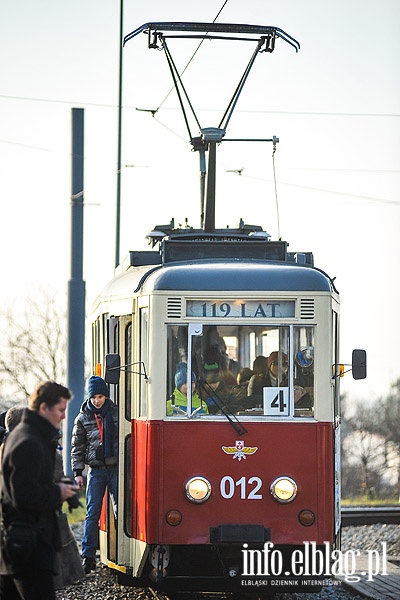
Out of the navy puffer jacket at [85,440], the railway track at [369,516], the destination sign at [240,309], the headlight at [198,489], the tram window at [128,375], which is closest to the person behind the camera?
the headlight at [198,489]

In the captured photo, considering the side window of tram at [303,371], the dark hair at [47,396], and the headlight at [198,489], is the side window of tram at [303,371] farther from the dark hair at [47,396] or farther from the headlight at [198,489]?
the dark hair at [47,396]

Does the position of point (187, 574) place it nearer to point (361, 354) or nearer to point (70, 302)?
point (361, 354)

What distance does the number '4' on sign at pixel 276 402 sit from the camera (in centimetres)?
1164

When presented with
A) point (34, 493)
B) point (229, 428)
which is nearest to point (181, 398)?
point (229, 428)

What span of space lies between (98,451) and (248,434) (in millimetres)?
2101

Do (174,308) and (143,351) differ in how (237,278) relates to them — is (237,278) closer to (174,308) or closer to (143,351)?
(174,308)

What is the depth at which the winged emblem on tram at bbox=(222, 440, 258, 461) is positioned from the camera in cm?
1151

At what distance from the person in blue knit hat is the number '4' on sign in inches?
19.7

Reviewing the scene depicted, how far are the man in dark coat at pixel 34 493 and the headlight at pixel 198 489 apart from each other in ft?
10.3

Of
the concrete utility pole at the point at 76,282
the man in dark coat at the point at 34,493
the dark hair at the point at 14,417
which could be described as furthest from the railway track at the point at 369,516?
the man in dark coat at the point at 34,493

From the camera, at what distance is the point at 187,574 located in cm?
1164

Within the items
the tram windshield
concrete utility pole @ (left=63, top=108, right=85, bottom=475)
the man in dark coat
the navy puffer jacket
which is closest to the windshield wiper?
the tram windshield

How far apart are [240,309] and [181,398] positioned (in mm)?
863

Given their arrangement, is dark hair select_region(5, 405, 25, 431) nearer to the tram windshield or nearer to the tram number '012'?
the tram windshield
